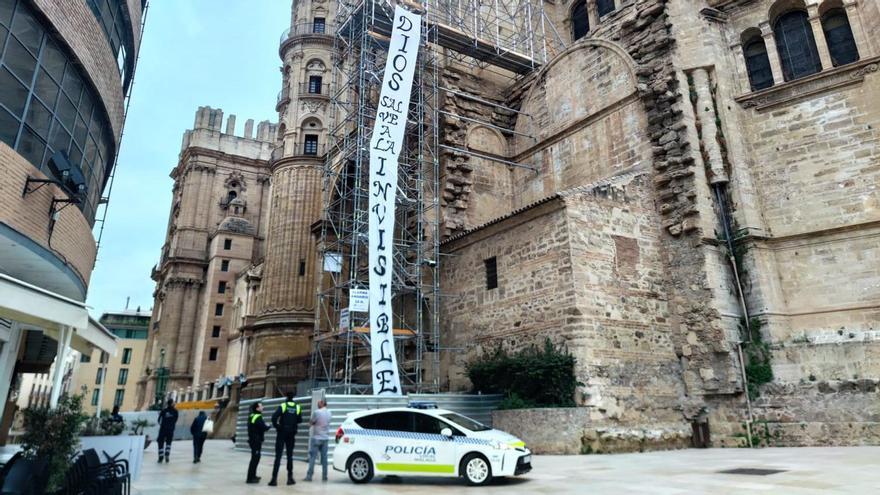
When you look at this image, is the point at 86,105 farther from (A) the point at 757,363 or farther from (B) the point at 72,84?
(A) the point at 757,363

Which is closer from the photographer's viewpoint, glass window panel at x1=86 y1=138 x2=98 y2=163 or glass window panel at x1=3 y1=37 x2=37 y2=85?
glass window panel at x1=3 y1=37 x2=37 y2=85

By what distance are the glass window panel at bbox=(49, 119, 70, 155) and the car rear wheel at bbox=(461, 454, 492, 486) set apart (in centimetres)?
906

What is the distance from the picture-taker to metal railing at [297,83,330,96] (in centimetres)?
3331

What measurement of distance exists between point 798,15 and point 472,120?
1079 cm

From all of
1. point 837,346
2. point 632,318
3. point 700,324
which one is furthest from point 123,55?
point 837,346

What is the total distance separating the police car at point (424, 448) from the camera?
8.64 m

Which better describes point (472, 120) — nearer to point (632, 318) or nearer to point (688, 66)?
point (688, 66)

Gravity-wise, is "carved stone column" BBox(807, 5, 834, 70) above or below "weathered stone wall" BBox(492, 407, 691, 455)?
above

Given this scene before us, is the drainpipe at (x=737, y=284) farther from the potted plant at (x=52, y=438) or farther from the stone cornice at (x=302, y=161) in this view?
the stone cornice at (x=302, y=161)

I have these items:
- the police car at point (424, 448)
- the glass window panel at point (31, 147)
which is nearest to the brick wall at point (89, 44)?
the glass window panel at point (31, 147)

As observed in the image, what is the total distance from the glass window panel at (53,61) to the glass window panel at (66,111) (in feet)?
1.30

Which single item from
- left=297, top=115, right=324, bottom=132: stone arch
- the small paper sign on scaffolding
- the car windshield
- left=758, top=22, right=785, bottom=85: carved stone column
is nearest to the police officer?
the car windshield

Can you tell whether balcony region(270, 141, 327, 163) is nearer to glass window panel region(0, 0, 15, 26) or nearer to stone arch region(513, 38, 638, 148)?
stone arch region(513, 38, 638, 148)

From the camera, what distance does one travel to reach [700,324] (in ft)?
46.8
